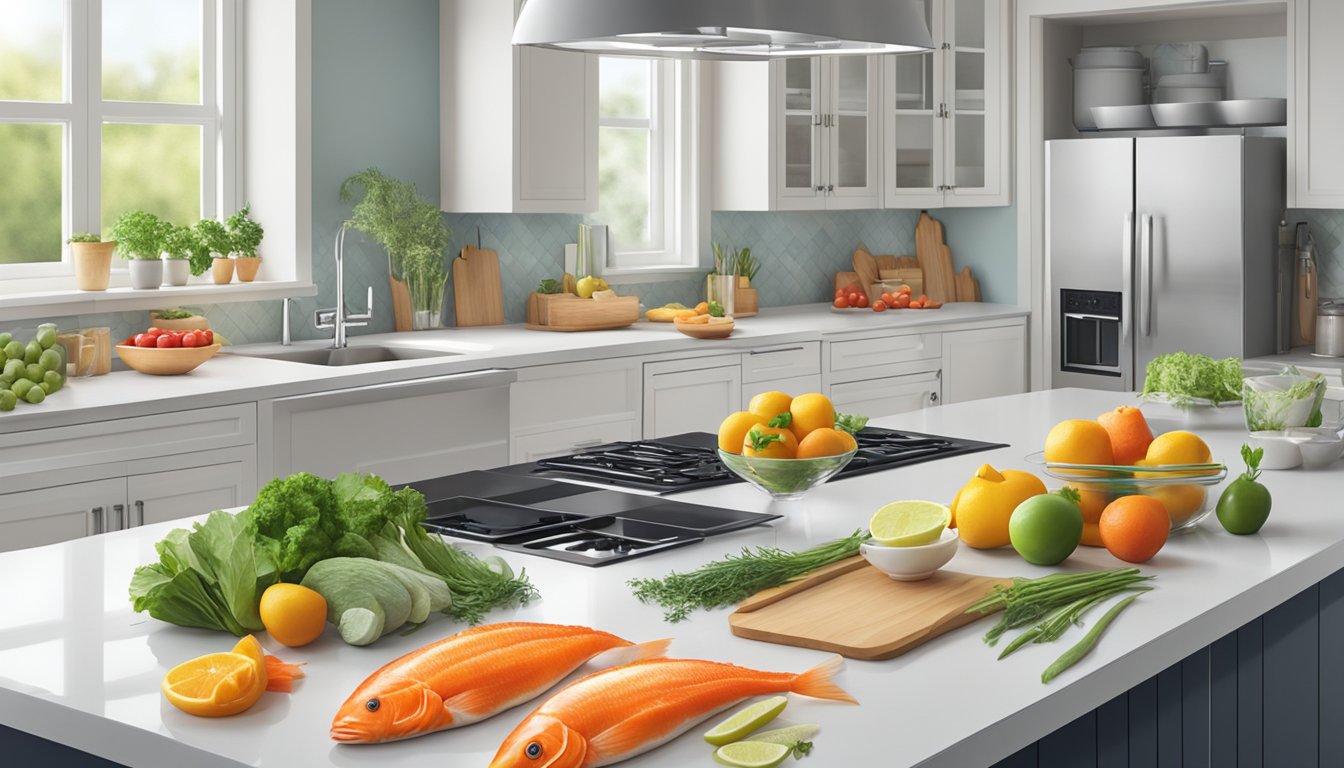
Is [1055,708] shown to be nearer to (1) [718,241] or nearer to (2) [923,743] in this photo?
(2) [923,743]

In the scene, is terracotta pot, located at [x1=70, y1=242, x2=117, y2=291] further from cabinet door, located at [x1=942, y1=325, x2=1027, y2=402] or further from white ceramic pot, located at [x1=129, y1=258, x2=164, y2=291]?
cabinet door, located at [x1=942, y1=325, x2=1027, y2=402]

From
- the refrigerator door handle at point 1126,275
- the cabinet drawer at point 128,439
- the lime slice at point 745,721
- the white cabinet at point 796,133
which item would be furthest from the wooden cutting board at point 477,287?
the lime slice at point 745,721

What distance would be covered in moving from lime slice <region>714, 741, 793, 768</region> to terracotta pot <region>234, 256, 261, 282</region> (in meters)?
3.69

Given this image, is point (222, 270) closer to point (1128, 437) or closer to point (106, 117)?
point (106, 117)

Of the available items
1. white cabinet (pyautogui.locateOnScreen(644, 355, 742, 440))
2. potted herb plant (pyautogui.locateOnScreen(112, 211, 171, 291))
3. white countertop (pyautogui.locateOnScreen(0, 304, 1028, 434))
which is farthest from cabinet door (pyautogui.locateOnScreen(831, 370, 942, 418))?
potted herb plant (pyautogui.locateOnScreen(112, 211, 171, 291))

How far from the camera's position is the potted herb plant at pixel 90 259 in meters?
4.22

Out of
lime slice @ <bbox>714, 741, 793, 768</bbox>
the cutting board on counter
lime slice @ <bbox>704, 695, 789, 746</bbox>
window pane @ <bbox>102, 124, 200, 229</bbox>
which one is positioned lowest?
lime slice @ <bbox>714, 741, 793, 768</bbox>

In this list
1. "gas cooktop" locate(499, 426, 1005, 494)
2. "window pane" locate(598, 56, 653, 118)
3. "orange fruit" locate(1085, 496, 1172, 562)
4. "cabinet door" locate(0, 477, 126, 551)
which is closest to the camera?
"orange fruit" locate(1085, 496, 1172, 562)

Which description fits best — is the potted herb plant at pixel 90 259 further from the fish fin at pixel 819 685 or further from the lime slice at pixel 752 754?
the lime slice at pixel 752 754

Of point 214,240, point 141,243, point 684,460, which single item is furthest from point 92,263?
point 684,460

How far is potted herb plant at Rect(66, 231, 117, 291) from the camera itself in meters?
4.22

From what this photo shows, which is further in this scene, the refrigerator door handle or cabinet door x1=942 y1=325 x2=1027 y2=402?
cabinet door x1=942 y1=325 x2=1027 y2=402

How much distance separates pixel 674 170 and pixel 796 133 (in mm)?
533

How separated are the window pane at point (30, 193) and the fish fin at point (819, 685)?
11.6 ft
